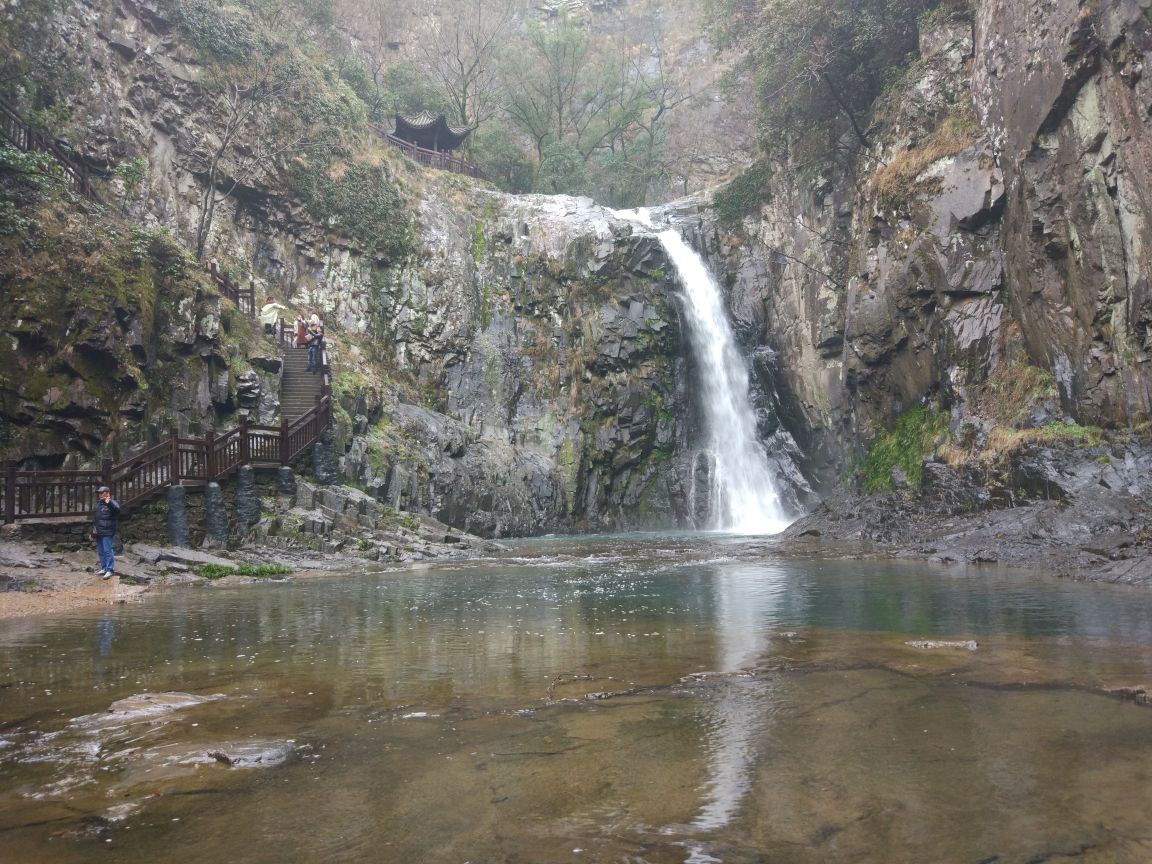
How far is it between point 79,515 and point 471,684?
1136 cm

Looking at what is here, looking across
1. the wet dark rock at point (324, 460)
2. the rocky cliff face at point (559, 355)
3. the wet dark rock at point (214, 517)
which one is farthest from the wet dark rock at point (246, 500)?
the rocky cliff face at point (559, 355)

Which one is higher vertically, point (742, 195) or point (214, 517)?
point (742, 195)

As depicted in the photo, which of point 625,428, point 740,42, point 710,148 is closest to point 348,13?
point 710,148

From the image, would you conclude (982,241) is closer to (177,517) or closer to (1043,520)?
(1043,520)

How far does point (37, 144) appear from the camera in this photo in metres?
18.8

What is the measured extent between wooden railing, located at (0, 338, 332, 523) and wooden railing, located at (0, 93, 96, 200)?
763 cm

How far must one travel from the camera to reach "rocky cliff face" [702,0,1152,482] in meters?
14.0

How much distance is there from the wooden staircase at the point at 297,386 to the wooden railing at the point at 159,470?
1441mm

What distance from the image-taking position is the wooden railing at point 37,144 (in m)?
18.1

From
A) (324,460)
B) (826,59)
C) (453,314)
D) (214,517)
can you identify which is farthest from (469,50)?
(214,517)

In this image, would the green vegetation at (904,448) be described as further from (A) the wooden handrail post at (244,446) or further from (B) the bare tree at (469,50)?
(B) the bare tree at (469,50)

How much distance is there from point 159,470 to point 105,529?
363cm

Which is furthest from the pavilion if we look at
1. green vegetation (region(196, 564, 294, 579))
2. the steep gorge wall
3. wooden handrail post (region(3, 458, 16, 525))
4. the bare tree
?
green vegetation (region(196, 564, 294, 579))

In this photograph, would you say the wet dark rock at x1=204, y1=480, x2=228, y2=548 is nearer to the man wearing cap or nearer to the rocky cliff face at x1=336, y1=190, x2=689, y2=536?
the man wearing cap
